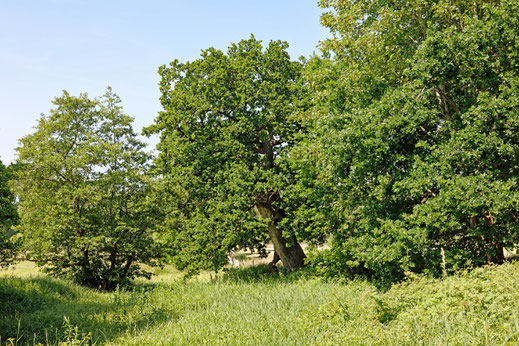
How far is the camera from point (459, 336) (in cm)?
469

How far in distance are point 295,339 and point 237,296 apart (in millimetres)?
5469

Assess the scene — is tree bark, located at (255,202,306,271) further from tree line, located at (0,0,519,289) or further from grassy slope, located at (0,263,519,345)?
grassy slope, located at (0,263,519,345)

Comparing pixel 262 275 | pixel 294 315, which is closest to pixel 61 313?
pixel 294 315

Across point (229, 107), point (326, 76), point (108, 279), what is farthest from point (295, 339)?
point (108, 279)

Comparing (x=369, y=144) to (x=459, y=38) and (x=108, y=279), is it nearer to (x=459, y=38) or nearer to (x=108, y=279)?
(x=459, y=38)

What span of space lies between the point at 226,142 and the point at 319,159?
191 inches

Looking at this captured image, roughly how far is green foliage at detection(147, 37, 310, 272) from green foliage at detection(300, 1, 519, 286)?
3242 mm

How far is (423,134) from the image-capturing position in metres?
11.4

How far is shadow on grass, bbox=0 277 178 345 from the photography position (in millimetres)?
8680

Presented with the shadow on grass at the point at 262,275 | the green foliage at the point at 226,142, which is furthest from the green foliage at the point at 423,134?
the green foliage at the point at 226,142

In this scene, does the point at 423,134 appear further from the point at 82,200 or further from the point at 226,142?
the point at 82,200

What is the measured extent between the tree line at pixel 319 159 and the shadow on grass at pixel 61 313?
2155mm

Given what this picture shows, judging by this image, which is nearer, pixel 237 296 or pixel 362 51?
pixel 237 296

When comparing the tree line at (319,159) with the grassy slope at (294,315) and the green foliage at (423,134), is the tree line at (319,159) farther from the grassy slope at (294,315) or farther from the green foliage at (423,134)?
the grassy slope at (294,315)
